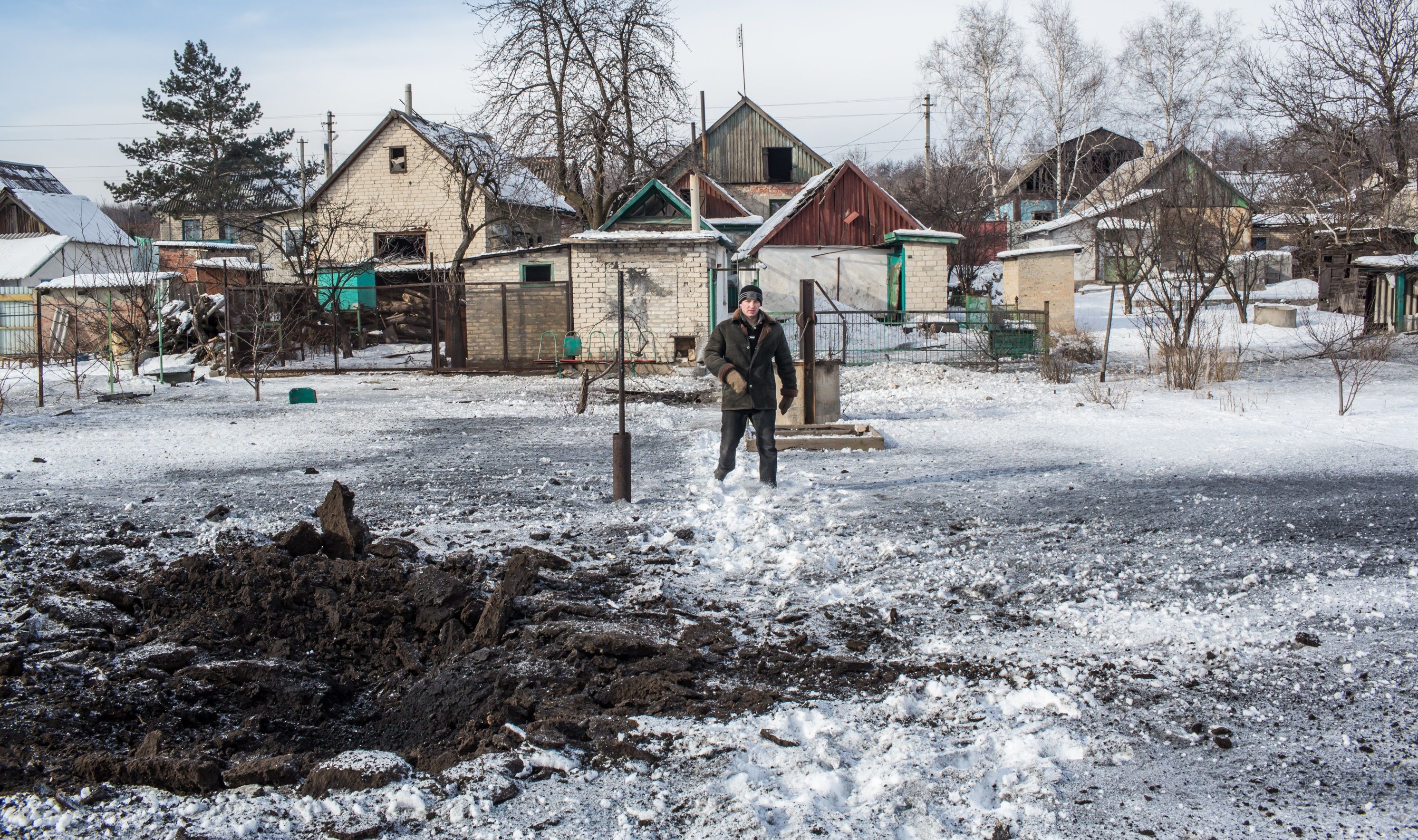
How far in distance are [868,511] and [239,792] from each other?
15.7 feet

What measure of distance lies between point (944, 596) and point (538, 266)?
21.2 meters

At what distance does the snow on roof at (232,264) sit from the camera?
26297 mm

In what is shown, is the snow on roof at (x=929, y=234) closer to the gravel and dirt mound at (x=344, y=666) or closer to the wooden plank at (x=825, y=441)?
the wooden plank at (x=825, y=441)

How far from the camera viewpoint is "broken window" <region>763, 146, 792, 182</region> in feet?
134

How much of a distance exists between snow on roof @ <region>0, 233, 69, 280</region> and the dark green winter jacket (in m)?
35.9

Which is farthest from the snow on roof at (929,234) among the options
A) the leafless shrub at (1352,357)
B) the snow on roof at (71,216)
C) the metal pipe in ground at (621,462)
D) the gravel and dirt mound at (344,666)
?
the snow on roof at (71,216)

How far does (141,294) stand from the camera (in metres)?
19.5

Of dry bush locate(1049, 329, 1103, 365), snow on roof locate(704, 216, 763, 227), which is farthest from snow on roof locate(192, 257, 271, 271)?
dry bush locate(1049, 329, 1103, 365)

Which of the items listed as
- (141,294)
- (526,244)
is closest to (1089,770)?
(141,294)

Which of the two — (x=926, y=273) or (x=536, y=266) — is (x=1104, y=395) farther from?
(x=536, y=266)

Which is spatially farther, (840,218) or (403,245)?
(403,245)

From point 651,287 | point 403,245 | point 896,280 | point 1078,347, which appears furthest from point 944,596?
point 403,245

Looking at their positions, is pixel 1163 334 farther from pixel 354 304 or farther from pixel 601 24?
pixel 354 304

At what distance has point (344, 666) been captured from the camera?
4254 mm
